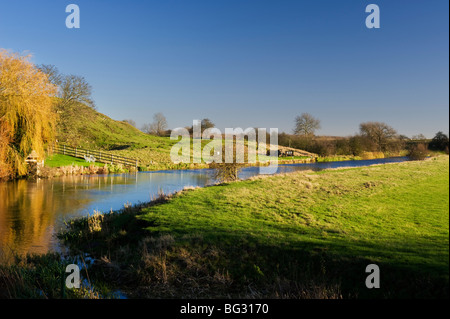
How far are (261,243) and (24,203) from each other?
51.7 feet

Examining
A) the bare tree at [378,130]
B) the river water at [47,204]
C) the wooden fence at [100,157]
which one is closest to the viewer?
the bare tree at [378,130]

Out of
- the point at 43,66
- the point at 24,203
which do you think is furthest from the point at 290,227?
the point at 43,66

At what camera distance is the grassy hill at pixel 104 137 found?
4281cm

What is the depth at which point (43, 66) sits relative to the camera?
43.1 meters

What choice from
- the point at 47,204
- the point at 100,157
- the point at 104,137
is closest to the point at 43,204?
the point at 47,204

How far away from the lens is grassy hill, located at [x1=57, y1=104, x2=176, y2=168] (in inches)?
1686

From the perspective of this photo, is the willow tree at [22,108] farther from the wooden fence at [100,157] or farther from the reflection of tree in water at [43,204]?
the wooden fence at [100,157]

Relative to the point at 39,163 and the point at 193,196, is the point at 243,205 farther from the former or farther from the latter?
the point at 39,163

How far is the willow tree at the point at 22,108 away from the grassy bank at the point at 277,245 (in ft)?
54.8

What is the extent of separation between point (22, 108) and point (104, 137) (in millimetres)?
39153

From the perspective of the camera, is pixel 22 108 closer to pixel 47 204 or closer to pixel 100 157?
pixel 47 204

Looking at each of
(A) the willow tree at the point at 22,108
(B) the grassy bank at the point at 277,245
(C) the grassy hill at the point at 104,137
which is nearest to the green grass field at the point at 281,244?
(B) the grassy bank at the point at 277,245

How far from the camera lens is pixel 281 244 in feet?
26.6

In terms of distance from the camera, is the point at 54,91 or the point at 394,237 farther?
the point at 54,91
